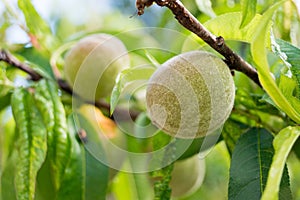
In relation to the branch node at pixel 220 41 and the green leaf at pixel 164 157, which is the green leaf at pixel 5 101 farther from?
the branch node at pixel 220 41

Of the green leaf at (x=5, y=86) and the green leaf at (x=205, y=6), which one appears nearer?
the green leaf at (x=205, y=6)

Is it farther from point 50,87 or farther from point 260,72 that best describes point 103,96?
point 260,72

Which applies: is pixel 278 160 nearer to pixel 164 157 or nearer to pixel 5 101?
pixel 164 157

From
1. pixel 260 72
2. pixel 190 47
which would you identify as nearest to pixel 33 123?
pixel 190 47

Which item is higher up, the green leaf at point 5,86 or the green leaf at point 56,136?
the green leaf at point 5,86

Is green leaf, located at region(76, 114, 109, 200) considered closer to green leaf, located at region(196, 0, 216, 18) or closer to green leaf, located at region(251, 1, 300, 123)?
green leaf, located at region(196, 0, 216, 18)

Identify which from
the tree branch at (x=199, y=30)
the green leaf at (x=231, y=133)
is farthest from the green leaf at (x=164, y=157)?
the tree branch at (x=199, y=30)
